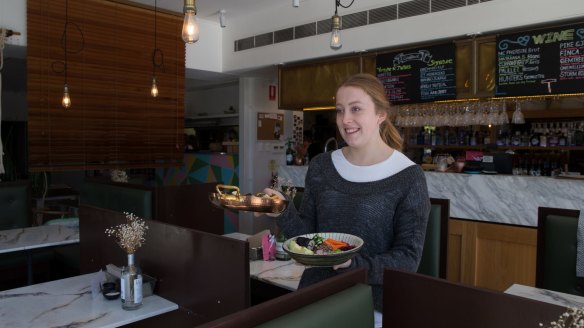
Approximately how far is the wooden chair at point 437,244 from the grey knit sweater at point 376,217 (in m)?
0.91

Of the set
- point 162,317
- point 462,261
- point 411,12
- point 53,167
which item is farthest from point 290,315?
point 53,167

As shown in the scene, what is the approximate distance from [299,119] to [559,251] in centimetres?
528

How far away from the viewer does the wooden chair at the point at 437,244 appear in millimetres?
2383

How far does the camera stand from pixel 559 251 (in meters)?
2.16

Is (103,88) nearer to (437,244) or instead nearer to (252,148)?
(252,148)

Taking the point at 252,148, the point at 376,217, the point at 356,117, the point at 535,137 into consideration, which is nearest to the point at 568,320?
the point at 376,217

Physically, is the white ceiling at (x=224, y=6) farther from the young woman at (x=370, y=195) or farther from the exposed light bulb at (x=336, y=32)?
the young woman at (x=370, y=195)

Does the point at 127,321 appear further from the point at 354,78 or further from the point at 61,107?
the point at 61,107

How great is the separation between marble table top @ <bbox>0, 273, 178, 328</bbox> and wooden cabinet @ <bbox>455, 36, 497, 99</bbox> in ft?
11.1

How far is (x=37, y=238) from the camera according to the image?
125 inches

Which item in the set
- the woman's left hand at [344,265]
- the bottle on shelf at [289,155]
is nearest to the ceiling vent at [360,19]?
the bottle on shelf at [289,155]

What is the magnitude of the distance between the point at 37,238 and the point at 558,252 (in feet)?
10.6

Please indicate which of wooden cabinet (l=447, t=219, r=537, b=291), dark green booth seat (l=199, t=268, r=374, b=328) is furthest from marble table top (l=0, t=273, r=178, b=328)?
wooden cabinet (l=447, t=219, r=537, b=291)

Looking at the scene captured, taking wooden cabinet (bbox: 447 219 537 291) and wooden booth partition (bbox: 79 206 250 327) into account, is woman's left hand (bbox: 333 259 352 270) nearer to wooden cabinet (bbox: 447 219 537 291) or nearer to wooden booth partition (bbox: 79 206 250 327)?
wooden booth partition (bbox: 79 206 250 327)
